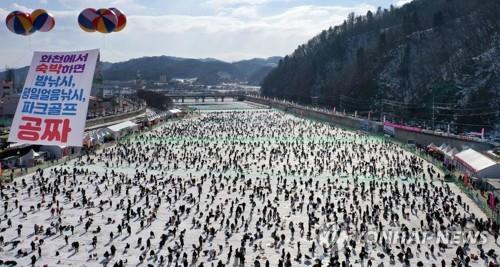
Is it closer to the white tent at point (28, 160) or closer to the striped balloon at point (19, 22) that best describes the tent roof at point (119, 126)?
the white tent at point (28, 160)

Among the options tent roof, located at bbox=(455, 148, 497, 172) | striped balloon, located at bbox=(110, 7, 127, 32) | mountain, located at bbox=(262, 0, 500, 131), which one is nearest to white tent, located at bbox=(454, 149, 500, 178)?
tent roof, located at bbox=(455, 148, 497, 172)

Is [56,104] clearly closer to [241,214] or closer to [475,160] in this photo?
[241,214]

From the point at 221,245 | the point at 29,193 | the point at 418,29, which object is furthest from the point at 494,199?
the point at 418,29

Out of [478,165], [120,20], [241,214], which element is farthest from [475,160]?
[120,20]

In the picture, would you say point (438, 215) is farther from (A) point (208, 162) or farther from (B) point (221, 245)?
(A) point (208, 162)

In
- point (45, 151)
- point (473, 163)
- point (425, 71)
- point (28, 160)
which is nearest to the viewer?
point (473, 163)

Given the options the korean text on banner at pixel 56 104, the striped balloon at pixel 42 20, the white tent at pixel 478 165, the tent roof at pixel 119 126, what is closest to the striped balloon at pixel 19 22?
the striped balloon at pixel 42 20
